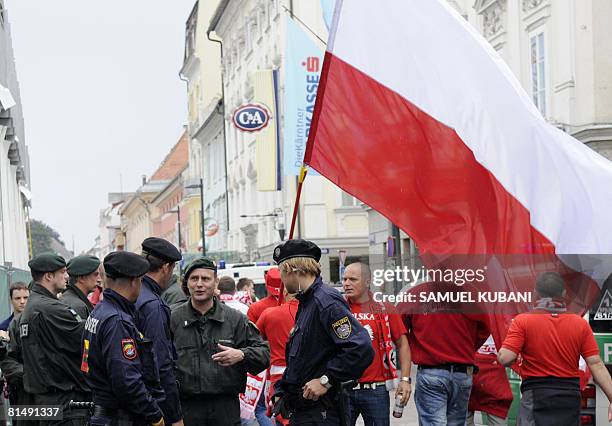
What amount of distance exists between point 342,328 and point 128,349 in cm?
117

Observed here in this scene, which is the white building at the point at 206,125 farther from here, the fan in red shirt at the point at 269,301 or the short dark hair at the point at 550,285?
→ the short dark hair at the point at 550,285

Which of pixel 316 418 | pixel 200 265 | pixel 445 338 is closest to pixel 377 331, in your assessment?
pixel 445 338

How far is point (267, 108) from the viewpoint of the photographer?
45.7 m

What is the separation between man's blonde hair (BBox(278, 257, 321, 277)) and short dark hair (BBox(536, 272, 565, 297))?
1506mm

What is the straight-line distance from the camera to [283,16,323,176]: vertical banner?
1134 inches

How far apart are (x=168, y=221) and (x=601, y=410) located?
9536 cm

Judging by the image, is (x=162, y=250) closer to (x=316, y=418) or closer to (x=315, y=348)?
(x=315, y=348)

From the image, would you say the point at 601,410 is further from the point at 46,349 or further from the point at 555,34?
the point at 555,34

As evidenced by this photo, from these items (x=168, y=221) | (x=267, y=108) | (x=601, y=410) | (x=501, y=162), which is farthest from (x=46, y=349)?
(x=168, y=221)

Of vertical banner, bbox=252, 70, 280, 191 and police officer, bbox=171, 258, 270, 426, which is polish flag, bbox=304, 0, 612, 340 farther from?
vertical banner, bbox=252, 70, 280, 191

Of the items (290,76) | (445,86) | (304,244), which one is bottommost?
(304,244)

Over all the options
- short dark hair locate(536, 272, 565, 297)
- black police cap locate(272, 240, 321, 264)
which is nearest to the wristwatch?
black police cap locate(272, 240, 321, 264)

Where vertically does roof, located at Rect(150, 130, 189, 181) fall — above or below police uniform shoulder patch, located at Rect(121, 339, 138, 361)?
above

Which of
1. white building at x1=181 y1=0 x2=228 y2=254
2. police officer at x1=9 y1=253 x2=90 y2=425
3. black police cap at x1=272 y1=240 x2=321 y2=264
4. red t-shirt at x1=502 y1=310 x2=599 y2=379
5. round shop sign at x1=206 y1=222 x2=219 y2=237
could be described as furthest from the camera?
white building at x1=181 y1=0 x2=228 y2=254
